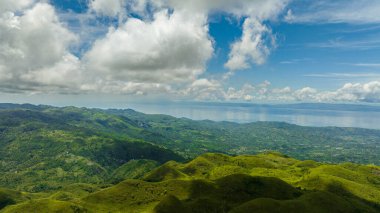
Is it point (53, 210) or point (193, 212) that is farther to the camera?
point (53, 210)

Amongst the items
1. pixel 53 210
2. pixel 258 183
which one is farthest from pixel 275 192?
pixel 53 210

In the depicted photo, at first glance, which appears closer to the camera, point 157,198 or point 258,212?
point 258,212

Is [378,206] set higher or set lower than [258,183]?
lower

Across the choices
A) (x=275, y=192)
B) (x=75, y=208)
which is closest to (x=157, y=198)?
(x=75, y=208)

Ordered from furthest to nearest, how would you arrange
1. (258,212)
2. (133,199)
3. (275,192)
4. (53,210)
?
(133,199)
(275,192)
(53,210)
(258,212)

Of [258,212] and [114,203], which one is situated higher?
[258,212]

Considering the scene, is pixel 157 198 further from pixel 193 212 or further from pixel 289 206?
pixel 289 206

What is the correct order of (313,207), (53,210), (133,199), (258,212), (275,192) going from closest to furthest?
(258,212), (313,207), (53,210), (275,192), (133,199)

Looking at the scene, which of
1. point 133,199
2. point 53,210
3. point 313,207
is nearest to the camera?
point 313,207

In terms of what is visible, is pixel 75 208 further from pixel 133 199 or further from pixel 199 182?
pixel 199 182
